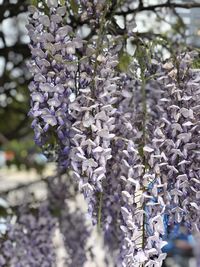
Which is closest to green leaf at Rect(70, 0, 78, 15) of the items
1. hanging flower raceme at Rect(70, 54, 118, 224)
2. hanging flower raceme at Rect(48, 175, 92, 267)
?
hanging flower raceme at Rect(70, 54, 118, 224)

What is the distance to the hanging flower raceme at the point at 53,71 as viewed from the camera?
0.88 metres

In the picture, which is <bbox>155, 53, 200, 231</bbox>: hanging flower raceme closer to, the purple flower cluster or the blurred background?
the purple flower cluster

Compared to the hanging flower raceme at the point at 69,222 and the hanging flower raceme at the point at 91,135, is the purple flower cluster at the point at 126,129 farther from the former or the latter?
the hanging flower raceme at the point at 69,222

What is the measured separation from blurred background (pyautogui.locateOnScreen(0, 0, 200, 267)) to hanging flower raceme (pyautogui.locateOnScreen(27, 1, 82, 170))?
0.63ft

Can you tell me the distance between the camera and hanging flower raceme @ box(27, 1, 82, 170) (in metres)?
0.88

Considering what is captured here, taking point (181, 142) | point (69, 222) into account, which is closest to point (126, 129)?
point (181, 142)

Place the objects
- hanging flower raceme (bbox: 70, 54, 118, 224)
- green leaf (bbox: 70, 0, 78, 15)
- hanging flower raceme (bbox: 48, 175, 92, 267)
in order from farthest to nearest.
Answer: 1. hanging flower raceme (bbox: 48, 175, 92, 267)
2. green leaf (bbox: 70, 0, 78, 15)
3. hanging flower raceme (bbox: 70, 54, 118, 224)

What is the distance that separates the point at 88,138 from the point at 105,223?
34cm

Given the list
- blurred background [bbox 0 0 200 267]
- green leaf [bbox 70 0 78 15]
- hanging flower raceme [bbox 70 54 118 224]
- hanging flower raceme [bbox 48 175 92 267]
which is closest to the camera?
hanging flower raceme [bbox 70 54 118 224]

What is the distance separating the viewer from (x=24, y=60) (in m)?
1.84

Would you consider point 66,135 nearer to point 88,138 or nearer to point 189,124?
point 88,138

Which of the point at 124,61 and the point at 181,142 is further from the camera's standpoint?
the point at 124,61

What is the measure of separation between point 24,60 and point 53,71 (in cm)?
97

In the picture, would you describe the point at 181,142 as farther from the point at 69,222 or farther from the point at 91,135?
the point at 69,222
